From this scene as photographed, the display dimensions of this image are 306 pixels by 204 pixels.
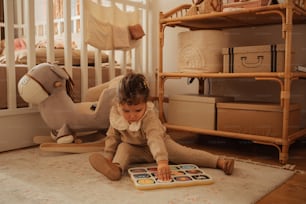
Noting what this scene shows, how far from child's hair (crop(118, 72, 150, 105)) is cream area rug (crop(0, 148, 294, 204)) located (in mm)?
280

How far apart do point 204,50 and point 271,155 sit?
2.01 ft

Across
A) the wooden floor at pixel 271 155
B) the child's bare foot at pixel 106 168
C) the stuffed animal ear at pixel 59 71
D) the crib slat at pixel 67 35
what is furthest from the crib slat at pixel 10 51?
the wooden floor at pixel 271 155

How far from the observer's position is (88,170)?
1.33 meters

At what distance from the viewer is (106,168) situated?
1.19 metres

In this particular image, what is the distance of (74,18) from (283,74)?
1.77m

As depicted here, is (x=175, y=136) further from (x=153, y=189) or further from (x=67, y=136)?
(x=153, y=189)

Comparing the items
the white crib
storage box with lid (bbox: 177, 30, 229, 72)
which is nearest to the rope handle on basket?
storage box with lid (bbox: 177, 30, 229, 72)

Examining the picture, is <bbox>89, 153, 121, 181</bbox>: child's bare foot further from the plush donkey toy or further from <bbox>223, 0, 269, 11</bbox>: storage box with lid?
<bbox>223, 0, 269, 11</bbox>: storage box with lid

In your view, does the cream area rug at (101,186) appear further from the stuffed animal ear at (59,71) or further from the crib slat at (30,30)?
the crib slat at (30,30)

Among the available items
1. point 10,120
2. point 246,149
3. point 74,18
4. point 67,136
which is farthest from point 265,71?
point 74,18

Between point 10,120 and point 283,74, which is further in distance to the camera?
point 10,120

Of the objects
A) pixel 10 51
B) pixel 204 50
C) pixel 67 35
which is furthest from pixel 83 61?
pixel 204 50

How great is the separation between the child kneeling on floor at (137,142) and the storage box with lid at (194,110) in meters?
0.42

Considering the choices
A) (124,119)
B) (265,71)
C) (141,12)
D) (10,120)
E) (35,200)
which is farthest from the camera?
(141,12)
